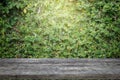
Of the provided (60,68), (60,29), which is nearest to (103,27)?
(60,29)

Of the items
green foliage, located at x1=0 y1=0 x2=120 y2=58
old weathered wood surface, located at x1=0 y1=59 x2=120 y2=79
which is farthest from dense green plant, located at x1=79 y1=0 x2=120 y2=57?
old weathered wood surface, located at x1=0 y1=59 x2=120 y2=79

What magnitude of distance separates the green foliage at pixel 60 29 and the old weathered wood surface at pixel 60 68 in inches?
39.9

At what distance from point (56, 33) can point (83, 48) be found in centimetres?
63

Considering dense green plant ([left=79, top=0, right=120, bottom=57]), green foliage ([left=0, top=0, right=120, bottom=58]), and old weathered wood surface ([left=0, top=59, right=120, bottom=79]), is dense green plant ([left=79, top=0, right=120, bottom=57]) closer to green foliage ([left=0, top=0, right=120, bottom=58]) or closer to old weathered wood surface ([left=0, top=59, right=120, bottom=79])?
green foliage ([left=0, top=0, right=120, bottom=58])

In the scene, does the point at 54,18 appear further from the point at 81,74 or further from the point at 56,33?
the point at 81,74

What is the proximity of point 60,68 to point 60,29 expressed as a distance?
1601mm

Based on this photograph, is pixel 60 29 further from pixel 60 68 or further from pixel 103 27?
pixel 60 68

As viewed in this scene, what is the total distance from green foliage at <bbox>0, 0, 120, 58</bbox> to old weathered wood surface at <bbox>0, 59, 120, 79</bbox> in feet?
3.32

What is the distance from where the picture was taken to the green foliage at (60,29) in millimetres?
4520

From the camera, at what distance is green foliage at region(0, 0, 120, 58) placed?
4.52 m

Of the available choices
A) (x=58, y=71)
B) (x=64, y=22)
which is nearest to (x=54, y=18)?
(x=64, y=22)

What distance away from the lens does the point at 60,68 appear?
10.5 ft

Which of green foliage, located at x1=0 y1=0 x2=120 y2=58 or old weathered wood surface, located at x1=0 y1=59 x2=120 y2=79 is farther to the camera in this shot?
green foliage, located at x1=0 y1=0 x2=120 y2=58

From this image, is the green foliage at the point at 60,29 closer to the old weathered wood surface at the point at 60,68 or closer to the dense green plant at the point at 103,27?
the dense green plant at the point at 103,27
